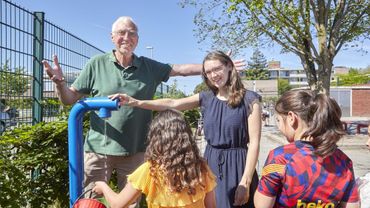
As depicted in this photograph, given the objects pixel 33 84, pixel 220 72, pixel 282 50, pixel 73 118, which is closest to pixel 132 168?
pixel 73 118

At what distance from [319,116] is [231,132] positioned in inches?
27.6

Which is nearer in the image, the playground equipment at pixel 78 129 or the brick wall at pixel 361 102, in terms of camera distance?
the playground equipment at pixel 78 129

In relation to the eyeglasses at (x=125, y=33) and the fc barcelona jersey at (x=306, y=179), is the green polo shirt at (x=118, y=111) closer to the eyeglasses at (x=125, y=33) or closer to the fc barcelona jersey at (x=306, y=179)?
the eyeglasses at (x=125, y=33)

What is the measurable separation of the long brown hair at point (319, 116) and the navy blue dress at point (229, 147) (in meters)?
0.51

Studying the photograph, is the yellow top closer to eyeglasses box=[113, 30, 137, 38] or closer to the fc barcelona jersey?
the fc barcelona jersey

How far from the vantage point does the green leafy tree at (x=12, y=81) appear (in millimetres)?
3416

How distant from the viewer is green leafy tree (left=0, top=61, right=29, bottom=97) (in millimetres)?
3416

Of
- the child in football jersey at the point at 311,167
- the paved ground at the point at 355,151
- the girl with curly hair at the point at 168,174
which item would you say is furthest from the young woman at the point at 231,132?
the paved ground at the point at 355,151

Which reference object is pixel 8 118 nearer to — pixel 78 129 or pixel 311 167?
pixel 78 129

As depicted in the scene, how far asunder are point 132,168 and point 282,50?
12751 millimetres

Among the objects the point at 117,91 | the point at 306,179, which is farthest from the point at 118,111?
the point at 306,179

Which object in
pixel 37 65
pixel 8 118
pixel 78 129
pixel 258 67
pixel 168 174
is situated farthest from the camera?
pixel 258 67

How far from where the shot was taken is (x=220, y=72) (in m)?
2.53

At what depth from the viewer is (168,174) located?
2049 mm
